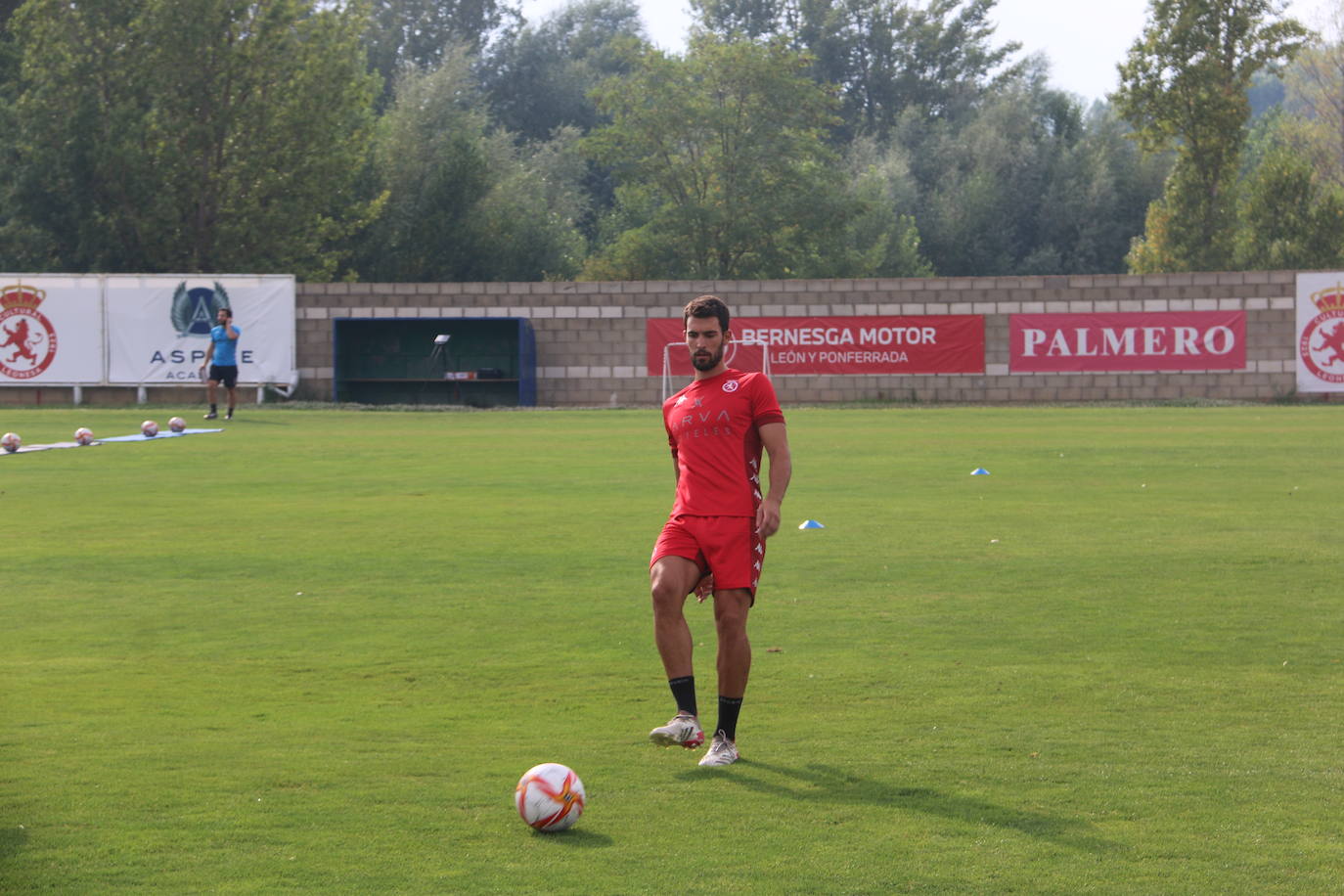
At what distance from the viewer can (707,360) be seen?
7336 millimetres

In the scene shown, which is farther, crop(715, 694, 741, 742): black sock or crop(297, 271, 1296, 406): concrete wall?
crop(297, 271, 1296, 406): concrete wall

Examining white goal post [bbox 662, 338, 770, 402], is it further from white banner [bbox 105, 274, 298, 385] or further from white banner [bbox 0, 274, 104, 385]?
white banner [bbox 0, 274, 104, 385]

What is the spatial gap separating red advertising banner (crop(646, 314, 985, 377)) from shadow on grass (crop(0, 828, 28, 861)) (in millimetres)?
37621

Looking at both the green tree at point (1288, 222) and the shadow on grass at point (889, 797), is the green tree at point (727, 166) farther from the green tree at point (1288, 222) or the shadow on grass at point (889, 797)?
the shadow on grass at point (889, 797)

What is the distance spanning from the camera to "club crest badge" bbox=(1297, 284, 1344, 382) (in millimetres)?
42188

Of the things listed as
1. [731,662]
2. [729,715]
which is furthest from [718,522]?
[729,715]

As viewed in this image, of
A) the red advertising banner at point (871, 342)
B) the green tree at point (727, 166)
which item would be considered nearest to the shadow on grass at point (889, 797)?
the red advertising banner at point (871, 342)

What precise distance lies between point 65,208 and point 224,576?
4726cm

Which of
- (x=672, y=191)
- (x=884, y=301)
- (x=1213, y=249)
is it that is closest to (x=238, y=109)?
(x=672, y=191)

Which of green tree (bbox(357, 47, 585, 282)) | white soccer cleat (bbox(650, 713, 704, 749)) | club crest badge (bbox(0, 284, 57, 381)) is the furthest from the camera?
green tree (bbox(357, 47, 585, 282))

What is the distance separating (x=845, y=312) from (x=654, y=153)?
94.3ft

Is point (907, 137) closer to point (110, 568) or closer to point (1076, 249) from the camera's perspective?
point (1076, 249)

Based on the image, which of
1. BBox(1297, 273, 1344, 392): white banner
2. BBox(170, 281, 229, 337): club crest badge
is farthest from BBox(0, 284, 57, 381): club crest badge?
BBox(1297, 273, 1344, 392): white banner

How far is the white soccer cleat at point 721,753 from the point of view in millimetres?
6949
